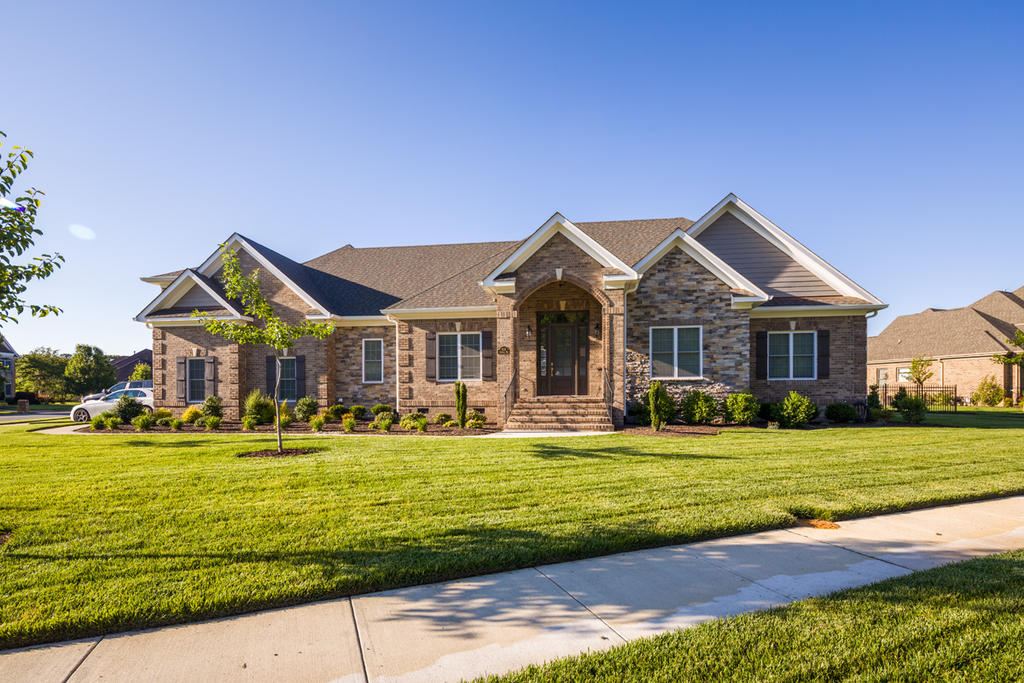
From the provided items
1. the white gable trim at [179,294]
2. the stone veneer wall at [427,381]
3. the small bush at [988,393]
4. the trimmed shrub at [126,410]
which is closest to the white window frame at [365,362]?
the stone veneer wall at [427,381]

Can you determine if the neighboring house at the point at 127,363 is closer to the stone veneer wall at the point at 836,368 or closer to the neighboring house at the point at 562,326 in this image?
the neighboring house at the point at 562,326

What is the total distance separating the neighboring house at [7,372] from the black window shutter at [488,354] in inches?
1815

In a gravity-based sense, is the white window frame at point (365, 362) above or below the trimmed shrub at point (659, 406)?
→ above

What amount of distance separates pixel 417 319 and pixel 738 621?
630 inches

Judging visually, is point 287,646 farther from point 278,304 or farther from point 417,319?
point 278,304

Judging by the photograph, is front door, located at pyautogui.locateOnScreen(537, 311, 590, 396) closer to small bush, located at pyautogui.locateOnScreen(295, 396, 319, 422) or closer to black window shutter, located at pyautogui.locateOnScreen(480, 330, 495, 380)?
black window shutter, located at pyautogui.locateOnScreen(480, 330, 495, 380)

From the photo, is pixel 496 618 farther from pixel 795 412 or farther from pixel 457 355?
pixel 457 355

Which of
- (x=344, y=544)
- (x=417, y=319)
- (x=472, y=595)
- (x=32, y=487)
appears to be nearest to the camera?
(x=472, y=595)

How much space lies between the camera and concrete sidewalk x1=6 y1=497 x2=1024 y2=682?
3211mm

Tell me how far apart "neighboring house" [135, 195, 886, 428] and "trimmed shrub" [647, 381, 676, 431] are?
0.92 meters

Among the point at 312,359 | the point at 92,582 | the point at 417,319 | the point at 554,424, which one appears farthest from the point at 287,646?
the point at 312,359

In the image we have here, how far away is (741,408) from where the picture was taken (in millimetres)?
15688

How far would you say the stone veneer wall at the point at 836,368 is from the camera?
17375 millimetres

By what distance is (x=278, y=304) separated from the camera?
64.2ft
